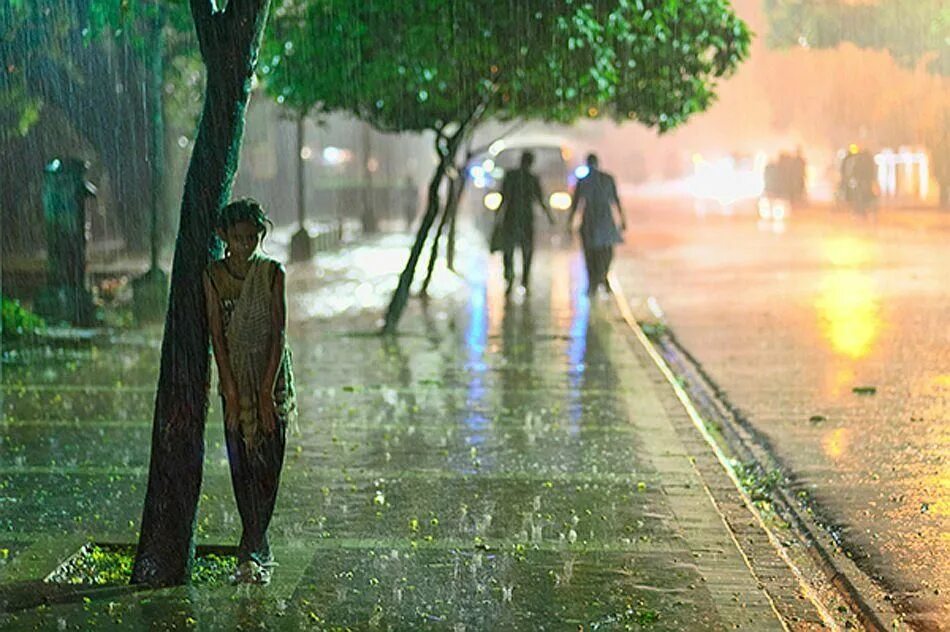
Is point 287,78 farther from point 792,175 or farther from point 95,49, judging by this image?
point 792,175

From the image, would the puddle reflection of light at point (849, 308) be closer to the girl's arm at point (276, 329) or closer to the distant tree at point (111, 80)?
the distant tree at point (111, 80)

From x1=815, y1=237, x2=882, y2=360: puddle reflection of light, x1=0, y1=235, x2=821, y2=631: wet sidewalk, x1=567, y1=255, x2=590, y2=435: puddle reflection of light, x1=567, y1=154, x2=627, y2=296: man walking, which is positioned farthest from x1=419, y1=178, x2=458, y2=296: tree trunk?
x1=815, y1=237, x2=882, y2=360: puddle reflection of light

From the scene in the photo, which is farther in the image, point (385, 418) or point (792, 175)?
point (792, 175)

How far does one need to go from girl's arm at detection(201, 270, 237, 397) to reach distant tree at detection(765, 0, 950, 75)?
37.9 meters

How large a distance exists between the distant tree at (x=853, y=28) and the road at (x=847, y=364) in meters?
12.5

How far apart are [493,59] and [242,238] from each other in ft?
27.5

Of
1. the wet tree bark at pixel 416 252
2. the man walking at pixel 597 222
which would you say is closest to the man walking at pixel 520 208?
the man walking at pixel 597 222

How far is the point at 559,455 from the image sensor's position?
9.04 m

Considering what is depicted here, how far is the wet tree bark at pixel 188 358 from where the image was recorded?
20.3 ft

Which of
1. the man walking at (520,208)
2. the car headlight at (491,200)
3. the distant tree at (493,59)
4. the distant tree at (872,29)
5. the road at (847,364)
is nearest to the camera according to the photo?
the road at (847,364)

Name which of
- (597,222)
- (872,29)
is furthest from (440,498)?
(872,29)

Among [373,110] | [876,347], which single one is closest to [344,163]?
[373,110]

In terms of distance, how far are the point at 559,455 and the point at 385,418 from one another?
181 centimetres

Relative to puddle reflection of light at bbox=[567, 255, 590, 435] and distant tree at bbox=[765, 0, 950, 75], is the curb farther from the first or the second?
distant tree at bbox=[765, 0, 950, 75]
